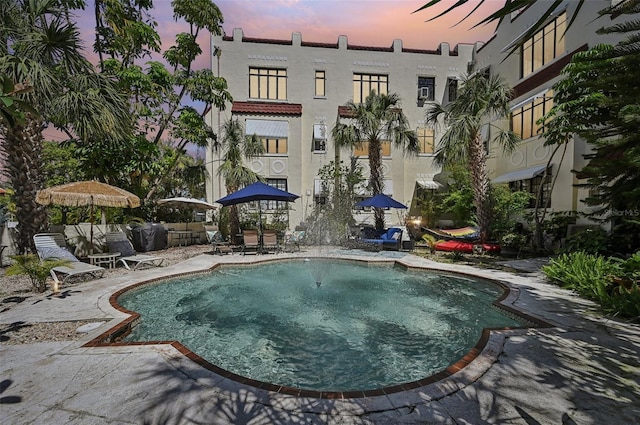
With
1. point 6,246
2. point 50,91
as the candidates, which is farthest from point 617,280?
point 6,246

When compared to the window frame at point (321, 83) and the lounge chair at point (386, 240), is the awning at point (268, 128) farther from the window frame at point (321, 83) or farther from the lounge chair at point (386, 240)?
the lounge chair at point (386, 240)

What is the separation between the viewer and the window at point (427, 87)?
2384 centimetres

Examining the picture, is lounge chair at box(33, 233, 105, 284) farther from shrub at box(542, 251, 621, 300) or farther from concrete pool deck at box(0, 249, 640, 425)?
shrub at box(542, 251, 621, 300)

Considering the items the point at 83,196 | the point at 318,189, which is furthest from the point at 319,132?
the point at 83,196

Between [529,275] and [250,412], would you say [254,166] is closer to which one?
[529,275]

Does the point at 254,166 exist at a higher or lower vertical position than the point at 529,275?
higher

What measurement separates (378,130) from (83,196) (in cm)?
1436

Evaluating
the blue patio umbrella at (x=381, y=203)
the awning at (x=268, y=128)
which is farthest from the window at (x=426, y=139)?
the awning at (x=268, y=128)

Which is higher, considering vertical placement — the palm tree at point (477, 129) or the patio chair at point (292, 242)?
the palm tree at point (477, 129)

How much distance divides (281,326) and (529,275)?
8.18 meters

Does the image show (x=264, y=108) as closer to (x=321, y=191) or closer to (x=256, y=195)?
(x=321, y=191)

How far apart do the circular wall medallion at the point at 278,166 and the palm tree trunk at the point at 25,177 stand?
1329 cm

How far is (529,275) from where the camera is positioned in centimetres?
932

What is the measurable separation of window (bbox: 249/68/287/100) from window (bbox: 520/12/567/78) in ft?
52.5
